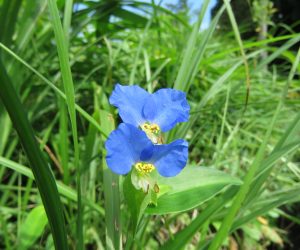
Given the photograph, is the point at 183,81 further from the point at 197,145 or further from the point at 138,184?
the point at 197,145

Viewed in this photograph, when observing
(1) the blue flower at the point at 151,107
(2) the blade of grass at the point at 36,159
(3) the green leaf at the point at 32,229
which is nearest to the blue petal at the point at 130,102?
(1) the blue flower at the point at 151,107

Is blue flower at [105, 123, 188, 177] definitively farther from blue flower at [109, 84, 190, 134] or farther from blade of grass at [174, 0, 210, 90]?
blade of grass at [174, 0, 210, 90]

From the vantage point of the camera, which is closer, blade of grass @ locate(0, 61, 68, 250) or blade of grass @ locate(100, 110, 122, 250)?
blade of grass @ locate(0, 61, 68, 250)

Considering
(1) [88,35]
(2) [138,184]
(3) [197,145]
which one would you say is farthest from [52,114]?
(2) [138,184]

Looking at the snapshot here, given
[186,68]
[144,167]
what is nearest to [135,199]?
[144,167]

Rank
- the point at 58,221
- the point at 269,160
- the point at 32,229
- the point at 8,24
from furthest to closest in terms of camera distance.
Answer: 1. the point at 8,24
2. the point at 32,229
3. the point at 269,160
4. the point at 58,221

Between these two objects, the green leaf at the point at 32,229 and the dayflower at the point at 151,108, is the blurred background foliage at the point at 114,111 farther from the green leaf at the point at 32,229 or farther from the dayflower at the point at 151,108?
the dayflower at the point at 151,108

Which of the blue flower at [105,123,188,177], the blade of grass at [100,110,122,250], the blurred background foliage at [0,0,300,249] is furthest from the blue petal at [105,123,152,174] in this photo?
the blurred background foliage at [0,0,300,249]

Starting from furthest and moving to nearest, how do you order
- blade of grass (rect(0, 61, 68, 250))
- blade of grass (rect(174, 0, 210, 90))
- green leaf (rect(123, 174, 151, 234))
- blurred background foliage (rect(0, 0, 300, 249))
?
blurred background foliage (rect(0, 0, 300, 249)) < blade of grass (rect(174, 0, 210, 90)) < green leaf (rect(123, 174, 151, 234)) < blade of grass (rect(0, 61, 68, 250))
